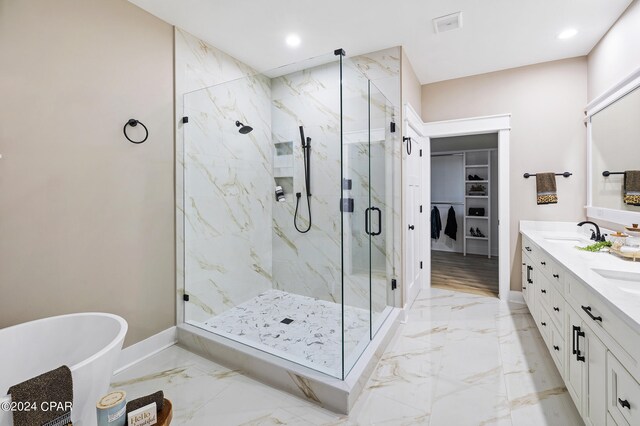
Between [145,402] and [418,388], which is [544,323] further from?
[145,402]

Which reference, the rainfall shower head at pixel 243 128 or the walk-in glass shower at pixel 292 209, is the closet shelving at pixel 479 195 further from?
the rainfall shower head at pixel 243 128

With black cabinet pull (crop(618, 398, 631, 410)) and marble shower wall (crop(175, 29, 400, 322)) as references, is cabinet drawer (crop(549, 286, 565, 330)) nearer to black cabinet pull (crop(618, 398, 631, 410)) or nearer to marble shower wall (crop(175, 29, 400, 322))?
black cabinet pull (crop(618, 398, 631, 410))

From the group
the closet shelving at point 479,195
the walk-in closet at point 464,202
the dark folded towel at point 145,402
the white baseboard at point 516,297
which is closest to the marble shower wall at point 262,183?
the dark folded towel at point 145,402

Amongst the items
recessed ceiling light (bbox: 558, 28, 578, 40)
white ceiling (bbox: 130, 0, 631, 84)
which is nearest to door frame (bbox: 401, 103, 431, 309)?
white ceiling (bbox: 130, 0, 631, 84)

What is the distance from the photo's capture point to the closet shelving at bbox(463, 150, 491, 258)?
20.1 feet

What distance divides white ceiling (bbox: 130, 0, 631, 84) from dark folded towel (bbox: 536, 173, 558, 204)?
1.26 m

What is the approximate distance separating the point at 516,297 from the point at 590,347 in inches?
91.5

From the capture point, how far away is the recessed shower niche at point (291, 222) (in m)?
2.35

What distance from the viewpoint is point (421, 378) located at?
82.9 inches

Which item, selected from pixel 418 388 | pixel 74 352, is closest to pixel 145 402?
pixel 74 352

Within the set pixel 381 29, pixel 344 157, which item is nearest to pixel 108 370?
pixel 344 157

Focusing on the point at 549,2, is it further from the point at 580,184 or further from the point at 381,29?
the point at 580,184

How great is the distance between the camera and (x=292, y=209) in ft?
11.0

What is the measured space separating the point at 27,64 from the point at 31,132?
39 cm
